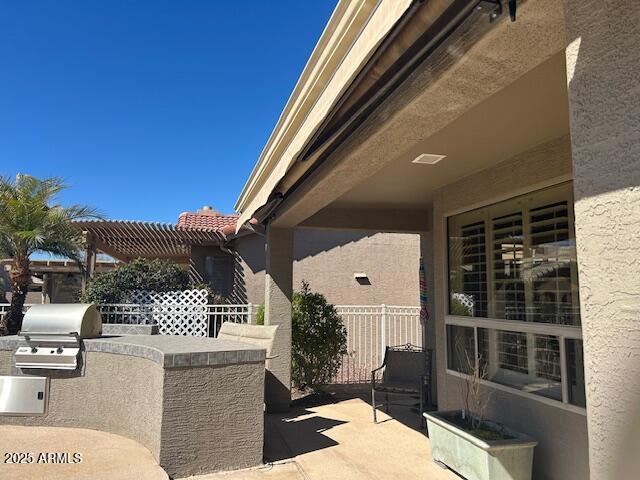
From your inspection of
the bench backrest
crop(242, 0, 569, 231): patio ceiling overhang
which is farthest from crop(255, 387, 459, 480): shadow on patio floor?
crop(242, 0, 569, 231): patio ceiling overhang

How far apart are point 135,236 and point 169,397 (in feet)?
34.3

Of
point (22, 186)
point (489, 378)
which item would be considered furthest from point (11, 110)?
point (489, 378)

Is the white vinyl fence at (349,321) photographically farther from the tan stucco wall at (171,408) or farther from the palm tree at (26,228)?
the tan stucco wall at (171,408)

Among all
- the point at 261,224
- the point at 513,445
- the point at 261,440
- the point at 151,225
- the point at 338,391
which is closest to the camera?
the point at 513,445

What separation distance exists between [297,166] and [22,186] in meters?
8.08

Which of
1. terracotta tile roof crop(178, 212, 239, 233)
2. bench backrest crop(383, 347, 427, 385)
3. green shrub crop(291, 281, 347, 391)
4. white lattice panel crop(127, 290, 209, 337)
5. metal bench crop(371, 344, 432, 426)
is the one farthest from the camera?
terracotta tile roof crop(178, 212, 239, 233)

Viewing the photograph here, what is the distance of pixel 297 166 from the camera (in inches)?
189

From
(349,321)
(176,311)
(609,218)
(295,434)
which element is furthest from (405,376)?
(609,218)

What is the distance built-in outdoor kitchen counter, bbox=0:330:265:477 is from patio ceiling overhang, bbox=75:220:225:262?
7.19m

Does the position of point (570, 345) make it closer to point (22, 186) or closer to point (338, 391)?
point (338, 391)

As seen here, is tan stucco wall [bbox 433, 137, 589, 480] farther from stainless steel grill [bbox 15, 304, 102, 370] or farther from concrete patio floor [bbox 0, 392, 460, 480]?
stainless steel grill [bbox 15, 304, 102, 370]

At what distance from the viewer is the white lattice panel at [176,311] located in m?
10.1

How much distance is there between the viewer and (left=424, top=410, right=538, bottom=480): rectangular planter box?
4.06 meters

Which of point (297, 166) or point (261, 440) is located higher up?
point (297, 166)
